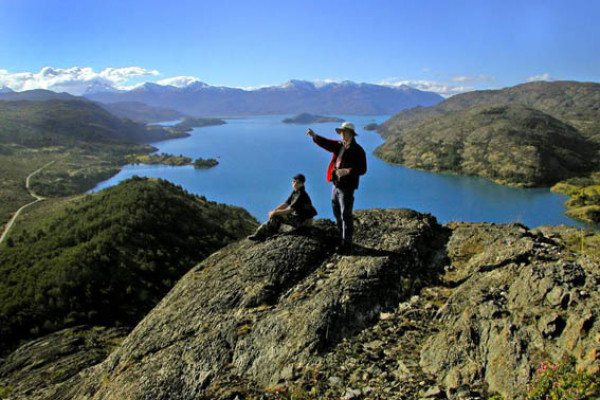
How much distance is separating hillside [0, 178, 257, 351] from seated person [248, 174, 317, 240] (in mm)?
18101

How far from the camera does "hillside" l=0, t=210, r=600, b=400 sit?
5781 millimetres

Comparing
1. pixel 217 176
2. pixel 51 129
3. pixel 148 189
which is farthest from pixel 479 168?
pixel 51 129

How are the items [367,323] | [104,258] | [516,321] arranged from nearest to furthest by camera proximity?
[516,321] → [367,323] → [104,258]

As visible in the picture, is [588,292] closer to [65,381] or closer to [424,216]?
[424,216]

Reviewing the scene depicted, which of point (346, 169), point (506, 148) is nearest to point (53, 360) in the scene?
point (346, 169)

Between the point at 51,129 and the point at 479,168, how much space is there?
20186 centimetres

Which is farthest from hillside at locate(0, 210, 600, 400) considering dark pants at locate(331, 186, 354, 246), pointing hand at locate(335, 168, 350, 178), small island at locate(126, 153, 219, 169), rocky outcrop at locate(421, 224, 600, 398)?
small island at locate(126, 153, 219, 169)

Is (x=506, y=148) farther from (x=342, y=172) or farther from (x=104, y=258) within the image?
(x=342, y=172)

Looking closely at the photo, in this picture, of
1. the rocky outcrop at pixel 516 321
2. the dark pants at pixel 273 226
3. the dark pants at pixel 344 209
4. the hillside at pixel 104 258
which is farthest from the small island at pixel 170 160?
the rocky outcrop at pixel 516 321

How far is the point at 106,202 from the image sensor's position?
141ft

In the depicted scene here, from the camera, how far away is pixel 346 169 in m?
9.13

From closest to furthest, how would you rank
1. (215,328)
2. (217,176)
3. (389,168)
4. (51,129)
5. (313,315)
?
(313,315)
(215,328)
(217,176)
(389,168)
(51,129)

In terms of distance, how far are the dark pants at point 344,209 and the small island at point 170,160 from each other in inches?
5925

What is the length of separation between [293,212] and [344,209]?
1931 millimetres
